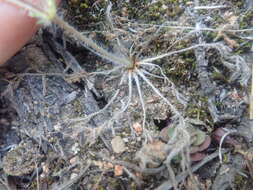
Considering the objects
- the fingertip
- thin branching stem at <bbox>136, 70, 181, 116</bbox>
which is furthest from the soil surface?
the fingertip

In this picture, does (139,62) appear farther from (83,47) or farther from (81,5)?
(81,5)

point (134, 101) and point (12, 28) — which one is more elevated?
point (12, 28)

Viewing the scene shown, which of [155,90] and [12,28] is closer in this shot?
[12,28]

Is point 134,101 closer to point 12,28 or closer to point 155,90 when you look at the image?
point 155,90

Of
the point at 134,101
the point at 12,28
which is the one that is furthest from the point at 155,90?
the point at 12,28

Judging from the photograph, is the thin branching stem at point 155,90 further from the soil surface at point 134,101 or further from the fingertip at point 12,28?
the fingertip at point 12,28

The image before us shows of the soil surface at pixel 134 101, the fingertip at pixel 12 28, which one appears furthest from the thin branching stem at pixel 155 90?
the fingertip at pixel 12 28

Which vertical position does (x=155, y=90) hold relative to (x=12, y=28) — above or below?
below

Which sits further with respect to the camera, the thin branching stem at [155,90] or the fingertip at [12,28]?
the thin branching stem at [155,90]

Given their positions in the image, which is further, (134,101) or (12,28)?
(134,101)

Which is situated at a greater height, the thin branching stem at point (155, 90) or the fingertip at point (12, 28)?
the fingertip at point (12, 28)

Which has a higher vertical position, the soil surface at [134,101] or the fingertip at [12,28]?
the fingertip at [12,28]

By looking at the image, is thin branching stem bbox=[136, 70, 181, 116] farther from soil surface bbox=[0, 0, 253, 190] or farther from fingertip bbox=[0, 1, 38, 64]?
fingertip bbox=[0, 1, 38, 64]
